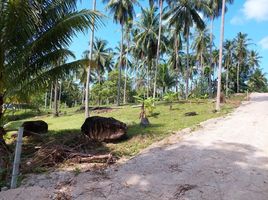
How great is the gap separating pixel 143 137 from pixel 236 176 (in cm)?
495

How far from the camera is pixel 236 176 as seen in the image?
22.8ft

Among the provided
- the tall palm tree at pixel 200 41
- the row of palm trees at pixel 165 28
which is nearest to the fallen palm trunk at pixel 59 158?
the row of palm trees at pixel 165 28

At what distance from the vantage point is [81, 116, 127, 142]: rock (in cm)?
1117

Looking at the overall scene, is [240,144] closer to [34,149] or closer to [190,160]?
[190,160]

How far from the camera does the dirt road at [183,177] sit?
6.18 metres

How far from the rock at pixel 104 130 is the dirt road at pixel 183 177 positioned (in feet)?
6.07

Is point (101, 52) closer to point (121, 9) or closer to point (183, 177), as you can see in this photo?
point (121, 9)

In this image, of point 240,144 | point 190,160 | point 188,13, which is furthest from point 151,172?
point 188,13

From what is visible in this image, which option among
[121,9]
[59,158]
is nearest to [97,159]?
[59,158]

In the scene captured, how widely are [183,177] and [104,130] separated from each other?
186 inches

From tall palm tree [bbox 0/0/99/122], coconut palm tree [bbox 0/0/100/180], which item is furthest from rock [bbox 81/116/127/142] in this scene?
tall palm tree [bbox 0/0/99/122]

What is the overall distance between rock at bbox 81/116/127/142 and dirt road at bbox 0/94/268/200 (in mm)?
1849

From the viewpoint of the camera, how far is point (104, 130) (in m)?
11.3

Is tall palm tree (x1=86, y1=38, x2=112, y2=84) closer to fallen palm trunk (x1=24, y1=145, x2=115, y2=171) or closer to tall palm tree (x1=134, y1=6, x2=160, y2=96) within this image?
tall palm tree (x1=134, y1=6, x2=160, y2=96)
